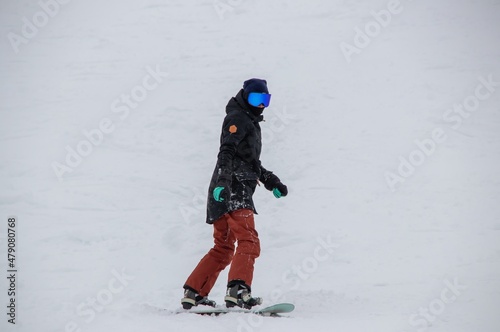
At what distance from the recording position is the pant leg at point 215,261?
5414 millimetres

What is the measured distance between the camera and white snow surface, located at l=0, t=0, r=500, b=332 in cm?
623

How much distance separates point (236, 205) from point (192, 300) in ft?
2.93

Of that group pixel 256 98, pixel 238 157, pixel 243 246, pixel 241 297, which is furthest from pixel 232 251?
pixel 256 98

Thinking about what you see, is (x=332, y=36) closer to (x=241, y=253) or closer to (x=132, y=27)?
(x=132, y=27)

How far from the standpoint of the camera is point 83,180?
9117 millimetres

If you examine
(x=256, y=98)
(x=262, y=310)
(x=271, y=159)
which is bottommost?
(x=262, y=310)

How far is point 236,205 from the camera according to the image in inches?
208

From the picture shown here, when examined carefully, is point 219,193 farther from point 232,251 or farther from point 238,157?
point 232,251

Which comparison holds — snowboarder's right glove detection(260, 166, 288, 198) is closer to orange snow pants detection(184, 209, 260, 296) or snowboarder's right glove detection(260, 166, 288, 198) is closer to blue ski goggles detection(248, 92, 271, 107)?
orange snow pants detection(184, 209, 260, 296)

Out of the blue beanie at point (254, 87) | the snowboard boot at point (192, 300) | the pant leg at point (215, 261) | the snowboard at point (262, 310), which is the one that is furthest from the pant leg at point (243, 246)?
the blue beanie at point (254, 87)

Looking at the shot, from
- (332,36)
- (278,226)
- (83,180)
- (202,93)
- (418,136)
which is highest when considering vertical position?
(332,36)

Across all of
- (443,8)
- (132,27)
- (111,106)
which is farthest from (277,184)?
(443,8)

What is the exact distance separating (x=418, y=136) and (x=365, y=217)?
→ 2.70 meters

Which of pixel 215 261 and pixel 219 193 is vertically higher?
pixel 219 193
